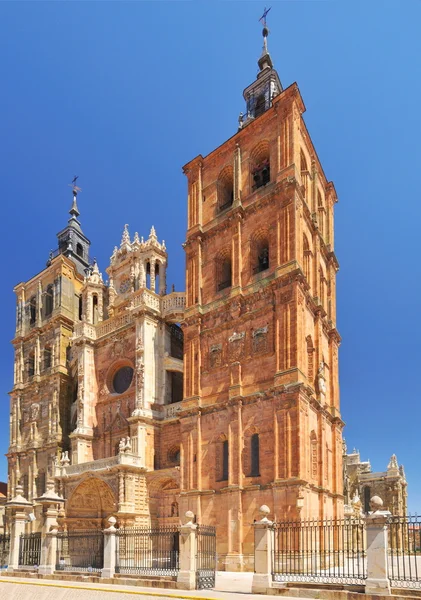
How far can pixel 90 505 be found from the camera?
30969 millimetres

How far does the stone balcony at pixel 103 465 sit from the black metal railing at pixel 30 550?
7.38 metres

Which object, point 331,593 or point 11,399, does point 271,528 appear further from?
point 11,399

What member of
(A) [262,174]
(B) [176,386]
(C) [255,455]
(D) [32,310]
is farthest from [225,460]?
(D) [32,310]

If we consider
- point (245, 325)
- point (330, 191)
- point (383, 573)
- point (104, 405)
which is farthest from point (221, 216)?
point (383, 573)

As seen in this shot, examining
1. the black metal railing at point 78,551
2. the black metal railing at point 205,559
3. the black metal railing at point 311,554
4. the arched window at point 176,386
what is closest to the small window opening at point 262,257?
the arched window at point 176,386

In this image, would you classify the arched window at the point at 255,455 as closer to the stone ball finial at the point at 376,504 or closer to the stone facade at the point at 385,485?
the stone ball finial at the point at 376,504

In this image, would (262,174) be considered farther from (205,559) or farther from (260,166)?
(205,559)

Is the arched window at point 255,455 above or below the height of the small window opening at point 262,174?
below

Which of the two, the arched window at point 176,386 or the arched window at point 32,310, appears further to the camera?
the arched window at point 32,310

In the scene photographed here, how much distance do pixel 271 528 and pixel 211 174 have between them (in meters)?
21.2

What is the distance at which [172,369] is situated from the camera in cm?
3209

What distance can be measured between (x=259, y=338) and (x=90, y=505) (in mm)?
13821

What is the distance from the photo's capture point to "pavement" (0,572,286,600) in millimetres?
13766

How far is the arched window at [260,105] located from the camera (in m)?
34.8
